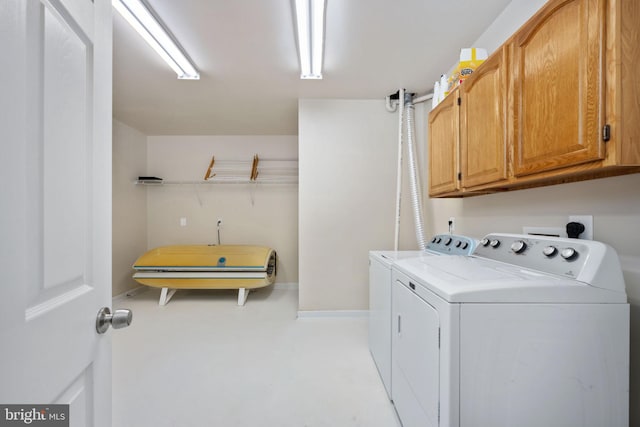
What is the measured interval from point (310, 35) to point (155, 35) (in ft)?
3.53

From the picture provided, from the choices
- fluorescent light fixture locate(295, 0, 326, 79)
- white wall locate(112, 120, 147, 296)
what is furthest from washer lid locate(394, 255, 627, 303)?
white wall locate(112, 120, 147, 296)

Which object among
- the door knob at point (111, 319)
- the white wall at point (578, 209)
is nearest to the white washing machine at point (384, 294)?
the white wall at point (578, 209)

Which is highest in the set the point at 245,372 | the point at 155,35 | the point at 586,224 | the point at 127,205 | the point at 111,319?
the point at 155,35

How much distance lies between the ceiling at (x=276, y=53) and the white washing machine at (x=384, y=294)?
4.85 ft

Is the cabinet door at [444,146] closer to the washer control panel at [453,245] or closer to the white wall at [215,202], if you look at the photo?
the washer control panel at [453,245]

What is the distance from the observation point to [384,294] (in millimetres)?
1780

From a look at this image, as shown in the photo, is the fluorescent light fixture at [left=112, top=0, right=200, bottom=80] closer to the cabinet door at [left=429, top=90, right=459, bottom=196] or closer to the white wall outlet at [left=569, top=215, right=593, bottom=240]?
the cabinet door at [left=429, top=90, right=459, bottom=196]

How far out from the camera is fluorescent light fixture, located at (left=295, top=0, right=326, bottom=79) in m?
1.56

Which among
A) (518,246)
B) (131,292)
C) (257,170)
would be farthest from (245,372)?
(257,170)

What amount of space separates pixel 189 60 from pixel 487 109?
2216mm

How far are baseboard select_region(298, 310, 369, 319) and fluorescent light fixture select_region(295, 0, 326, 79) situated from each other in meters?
2.38

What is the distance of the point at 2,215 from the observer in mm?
396

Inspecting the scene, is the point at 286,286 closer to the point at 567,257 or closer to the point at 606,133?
the point at 567,257

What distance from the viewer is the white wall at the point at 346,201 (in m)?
2.94
